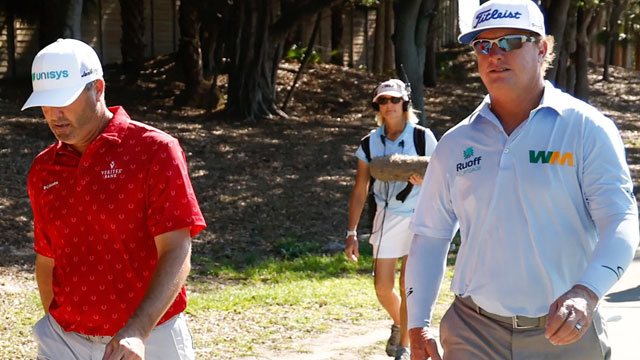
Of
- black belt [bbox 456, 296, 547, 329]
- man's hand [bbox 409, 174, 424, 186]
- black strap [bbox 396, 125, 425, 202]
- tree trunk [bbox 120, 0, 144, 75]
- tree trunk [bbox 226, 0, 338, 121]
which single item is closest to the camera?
black belt [bbox 456, 296, 547, 329]

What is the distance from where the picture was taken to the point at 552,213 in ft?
11.5

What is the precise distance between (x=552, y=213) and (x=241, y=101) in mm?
19378

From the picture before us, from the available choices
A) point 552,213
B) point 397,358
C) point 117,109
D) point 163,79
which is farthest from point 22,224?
point 163,79

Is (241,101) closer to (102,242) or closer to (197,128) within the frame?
(197,128)

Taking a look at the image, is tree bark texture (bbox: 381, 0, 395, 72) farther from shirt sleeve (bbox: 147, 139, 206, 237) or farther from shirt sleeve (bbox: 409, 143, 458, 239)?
shirt sleeve (bbox: 147, 139, 206, 237)

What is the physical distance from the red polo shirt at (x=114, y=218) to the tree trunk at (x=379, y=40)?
30.3 meters

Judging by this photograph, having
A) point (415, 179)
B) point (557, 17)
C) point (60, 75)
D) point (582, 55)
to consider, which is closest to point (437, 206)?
point (60, 75)

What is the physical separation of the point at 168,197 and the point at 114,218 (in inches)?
8.9

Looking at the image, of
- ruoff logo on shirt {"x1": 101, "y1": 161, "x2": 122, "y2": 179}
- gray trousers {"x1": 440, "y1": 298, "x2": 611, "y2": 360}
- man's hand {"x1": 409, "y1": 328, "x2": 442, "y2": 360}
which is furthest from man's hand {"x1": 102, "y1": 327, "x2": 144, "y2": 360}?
gray trousers {"x1": 440, "y1": 298, "x2": 611, "y2": 360}

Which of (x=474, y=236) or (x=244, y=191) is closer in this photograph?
(x=474, y=236)

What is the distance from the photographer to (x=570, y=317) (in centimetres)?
314

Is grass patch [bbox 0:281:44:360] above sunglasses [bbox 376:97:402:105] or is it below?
below

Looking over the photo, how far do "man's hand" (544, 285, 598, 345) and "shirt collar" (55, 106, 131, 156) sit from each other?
1742 mm

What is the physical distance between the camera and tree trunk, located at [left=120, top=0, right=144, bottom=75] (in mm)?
26094
